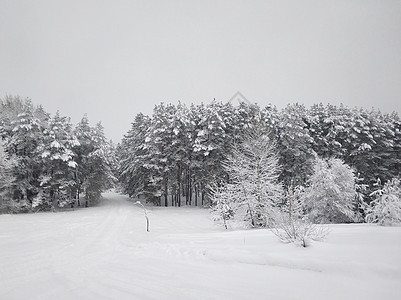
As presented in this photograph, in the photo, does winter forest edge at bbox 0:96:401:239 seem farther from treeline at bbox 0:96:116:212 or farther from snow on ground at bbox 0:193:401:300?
snow on ground at bbox 0:193:401:300

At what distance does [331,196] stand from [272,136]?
13419mm

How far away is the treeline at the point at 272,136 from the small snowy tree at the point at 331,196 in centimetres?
1126

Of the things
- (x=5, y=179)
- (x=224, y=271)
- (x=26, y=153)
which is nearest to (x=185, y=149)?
(x=26, y=153)

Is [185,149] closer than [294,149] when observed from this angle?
No

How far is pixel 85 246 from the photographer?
506 inches

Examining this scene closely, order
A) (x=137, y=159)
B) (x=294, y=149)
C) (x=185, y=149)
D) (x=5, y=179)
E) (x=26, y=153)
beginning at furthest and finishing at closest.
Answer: (x=137, y=159), (x=185, y=149), (x=294, y=149), (x=26, y=153), (x=5, y=179)

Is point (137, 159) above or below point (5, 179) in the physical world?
above

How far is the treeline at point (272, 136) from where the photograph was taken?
3186 centimetres

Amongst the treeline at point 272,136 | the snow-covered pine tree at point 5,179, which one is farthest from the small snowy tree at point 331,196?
the snow-covered pine tree at point 5,179

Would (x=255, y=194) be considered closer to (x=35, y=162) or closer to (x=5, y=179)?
(x=5, y=179)

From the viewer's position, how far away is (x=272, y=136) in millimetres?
31094

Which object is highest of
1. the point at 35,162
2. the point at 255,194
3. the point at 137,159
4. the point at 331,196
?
the point at 137,159

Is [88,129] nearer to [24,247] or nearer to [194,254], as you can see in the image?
[24,247]

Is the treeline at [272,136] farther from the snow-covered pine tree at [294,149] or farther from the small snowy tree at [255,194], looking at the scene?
the small snowy tree at [255,194]
